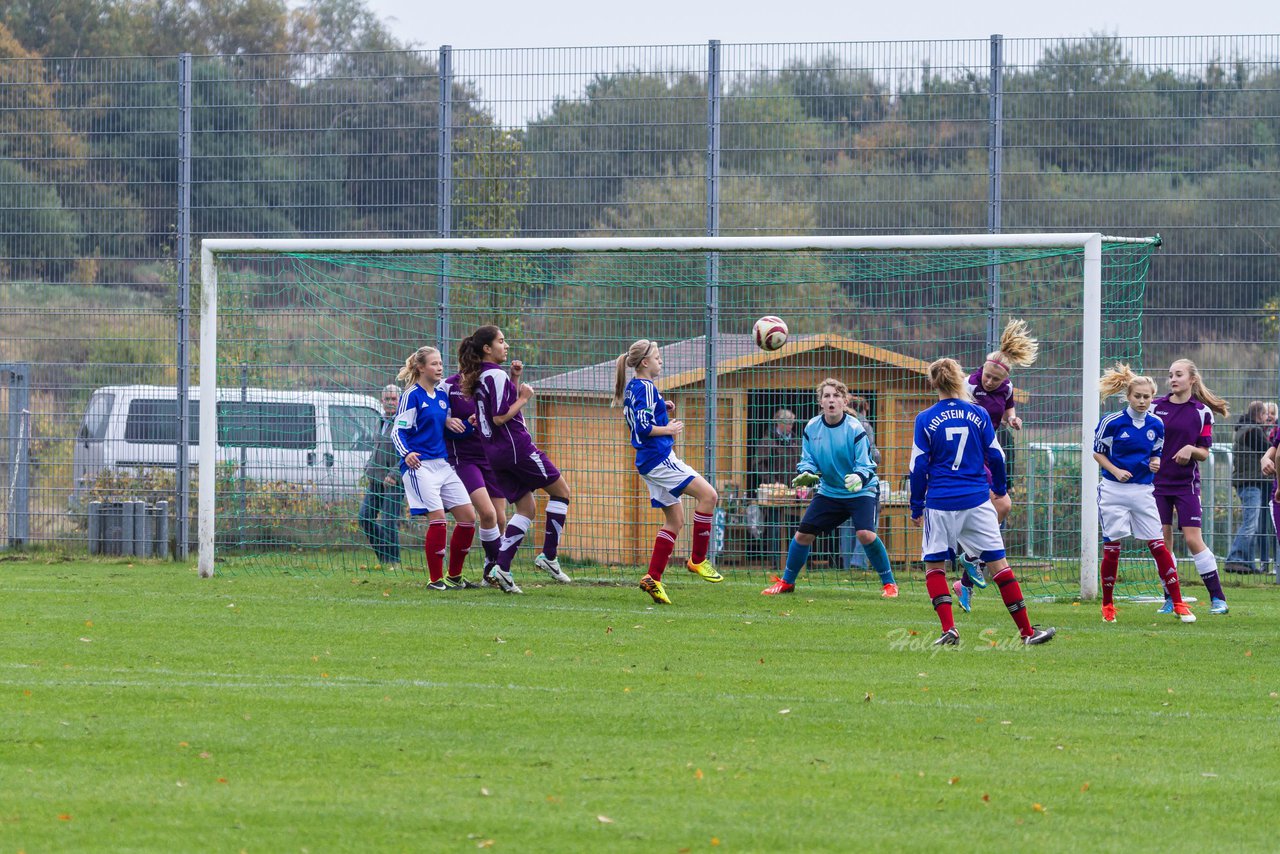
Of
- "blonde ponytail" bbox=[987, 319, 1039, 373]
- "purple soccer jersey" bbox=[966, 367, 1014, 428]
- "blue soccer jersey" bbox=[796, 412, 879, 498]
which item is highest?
"blonde ponytail" bbox=[987, 319, 1039, 373]

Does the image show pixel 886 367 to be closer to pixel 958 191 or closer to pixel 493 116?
pixel 958 191

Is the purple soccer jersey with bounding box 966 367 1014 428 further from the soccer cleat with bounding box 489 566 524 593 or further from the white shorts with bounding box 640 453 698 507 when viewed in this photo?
the soccer cleat with bounding box 489 566 524 593

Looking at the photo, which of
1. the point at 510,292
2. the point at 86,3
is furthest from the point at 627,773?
the point at 86,3

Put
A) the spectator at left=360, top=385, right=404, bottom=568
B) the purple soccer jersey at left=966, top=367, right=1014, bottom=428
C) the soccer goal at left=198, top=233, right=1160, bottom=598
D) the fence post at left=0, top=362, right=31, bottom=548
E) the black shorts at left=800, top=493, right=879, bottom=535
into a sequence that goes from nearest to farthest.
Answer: the purple soccer jersey at left=966, top=367, right=1014, bottom=428 → the black shorts at left=800, top=493, right=879, bottom=535 → the soccer goal at left=198, top=233, right=1160, bottom=598 → the spectator at left=360, top=385, right=404, bottom=568 → the fence post at left=0, top=362, right=31, bottom=548

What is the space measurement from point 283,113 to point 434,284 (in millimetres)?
2695

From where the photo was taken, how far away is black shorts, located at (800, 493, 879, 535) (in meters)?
12.7

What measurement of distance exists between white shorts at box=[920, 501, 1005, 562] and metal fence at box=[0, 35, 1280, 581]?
5448mm

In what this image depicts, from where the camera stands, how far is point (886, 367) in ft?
48.5

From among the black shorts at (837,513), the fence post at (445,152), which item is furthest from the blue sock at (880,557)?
the fence post at (445,152)

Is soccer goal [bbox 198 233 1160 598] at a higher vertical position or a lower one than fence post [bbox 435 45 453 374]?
lower

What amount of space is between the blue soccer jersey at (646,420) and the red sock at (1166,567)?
3702 mm

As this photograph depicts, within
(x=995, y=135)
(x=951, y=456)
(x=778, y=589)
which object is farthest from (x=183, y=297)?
(x=951, y=456)

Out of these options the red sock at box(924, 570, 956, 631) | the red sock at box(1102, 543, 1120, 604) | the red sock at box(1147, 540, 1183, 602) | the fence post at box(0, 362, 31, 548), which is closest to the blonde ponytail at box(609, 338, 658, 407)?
the red sock at box(924, 570, 956, 631)

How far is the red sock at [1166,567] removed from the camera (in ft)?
36.8
